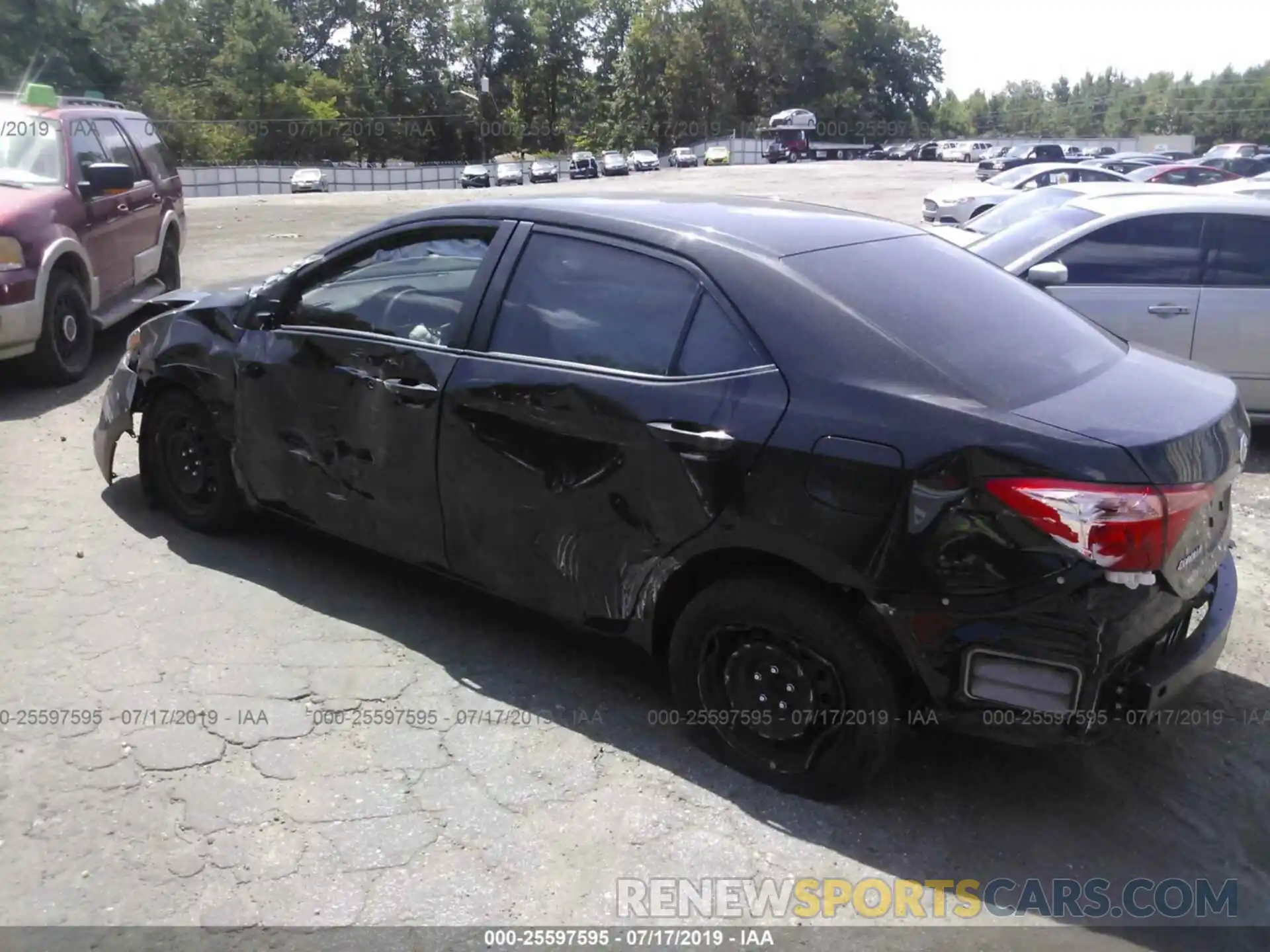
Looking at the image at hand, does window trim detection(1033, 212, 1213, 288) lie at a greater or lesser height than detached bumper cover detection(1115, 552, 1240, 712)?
greater

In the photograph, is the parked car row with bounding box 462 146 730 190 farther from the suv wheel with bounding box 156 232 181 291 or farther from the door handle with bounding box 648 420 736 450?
the door handle with bounding box 648 420 736 450

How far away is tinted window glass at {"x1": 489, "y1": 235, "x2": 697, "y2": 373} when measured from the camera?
11.4 ft

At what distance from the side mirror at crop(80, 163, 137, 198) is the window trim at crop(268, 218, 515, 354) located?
13.9 feet

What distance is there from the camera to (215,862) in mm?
2979

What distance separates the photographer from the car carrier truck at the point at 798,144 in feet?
212

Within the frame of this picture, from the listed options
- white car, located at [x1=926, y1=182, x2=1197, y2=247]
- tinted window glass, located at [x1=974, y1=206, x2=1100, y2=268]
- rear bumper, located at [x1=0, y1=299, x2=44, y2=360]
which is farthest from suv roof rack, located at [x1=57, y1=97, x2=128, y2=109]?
tinted window glass, located at [x1=974, y1=206, x2=1100, y2=268]

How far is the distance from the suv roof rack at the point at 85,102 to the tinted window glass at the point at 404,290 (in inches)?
221

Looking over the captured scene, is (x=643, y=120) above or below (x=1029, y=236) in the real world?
above

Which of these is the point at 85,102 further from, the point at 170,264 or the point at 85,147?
the point at 170,264

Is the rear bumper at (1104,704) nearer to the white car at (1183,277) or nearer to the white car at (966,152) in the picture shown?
the white car at (1183,277)

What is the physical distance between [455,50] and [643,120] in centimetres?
1619

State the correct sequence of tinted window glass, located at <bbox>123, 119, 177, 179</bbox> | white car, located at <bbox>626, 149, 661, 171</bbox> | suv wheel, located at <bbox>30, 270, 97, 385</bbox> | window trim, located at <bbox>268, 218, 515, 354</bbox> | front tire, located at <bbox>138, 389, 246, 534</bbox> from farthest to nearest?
white car, located at <bbox>626, 149, 661, 171</bbox> < tinted window glass, located at <bbox>123, 119, 177, 179</bbox> < suv wheel, located at <bbox>30, 270, 97, 385</bbox> < front tire, located at <bbox>138, 389, 246, 534</bbox> < window trim, located at <bbox>268, 218, 515, 354</bbox>

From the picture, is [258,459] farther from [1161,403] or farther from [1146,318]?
[1146,318]

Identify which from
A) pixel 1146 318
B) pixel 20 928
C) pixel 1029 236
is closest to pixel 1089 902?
pixel 20 928
